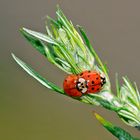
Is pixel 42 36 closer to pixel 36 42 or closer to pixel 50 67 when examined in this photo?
pixel 36 42

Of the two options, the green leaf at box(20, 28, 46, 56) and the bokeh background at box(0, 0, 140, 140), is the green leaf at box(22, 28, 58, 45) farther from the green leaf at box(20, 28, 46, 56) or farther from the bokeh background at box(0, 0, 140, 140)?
the bokeh background at box(0, 0, 140, 140)

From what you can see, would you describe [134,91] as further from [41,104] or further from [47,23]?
[41,104]

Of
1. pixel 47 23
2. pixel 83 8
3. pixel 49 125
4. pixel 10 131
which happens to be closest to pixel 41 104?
pixel 49 125

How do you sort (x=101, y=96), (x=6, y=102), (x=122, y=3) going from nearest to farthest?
(x=101, y=96) → (x=6, y=102) → (x=122, y=3)

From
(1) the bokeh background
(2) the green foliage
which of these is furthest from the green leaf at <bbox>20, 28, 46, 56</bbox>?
(1) the bokeh background

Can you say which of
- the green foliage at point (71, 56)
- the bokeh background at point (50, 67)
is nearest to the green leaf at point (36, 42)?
the green foliage at point (71, 56)

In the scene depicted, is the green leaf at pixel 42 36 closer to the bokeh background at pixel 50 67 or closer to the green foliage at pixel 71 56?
the green foliage at pixel 71 56

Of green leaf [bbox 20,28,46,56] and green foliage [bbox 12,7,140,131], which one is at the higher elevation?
green leaf [bbox 20,28,46,56]

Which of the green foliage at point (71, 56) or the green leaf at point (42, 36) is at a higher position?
the green leaf at point (42, 36)

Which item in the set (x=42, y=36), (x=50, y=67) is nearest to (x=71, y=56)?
(x=42, y=36)
